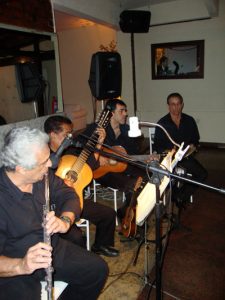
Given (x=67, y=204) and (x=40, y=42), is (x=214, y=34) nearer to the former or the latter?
(x=40, y=42)

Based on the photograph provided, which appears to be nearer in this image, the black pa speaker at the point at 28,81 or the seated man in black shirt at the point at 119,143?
the black pa speaker at the point at 28,81

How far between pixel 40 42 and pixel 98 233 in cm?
235

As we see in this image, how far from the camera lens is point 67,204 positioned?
1687 millimetres

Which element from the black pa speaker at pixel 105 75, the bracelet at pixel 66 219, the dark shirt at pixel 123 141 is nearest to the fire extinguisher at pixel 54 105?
the black pa speaker at pixel 105 75

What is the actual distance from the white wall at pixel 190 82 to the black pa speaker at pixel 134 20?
460 millimetres

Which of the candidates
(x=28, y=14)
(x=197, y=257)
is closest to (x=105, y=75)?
(x=28, y=14)

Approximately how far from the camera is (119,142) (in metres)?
3.18

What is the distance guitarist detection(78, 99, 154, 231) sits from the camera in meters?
2.86

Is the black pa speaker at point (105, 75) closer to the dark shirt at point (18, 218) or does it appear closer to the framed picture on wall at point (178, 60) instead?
the dark shirt at point (18, 218)

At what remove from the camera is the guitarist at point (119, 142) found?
286cm

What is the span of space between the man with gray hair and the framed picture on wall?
5.02 metres

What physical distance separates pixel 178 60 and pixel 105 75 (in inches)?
111

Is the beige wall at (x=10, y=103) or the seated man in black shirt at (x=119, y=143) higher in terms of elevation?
the beige wall at (x=10, y=103)

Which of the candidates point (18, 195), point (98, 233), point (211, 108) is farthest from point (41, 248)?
point (211, 108)
